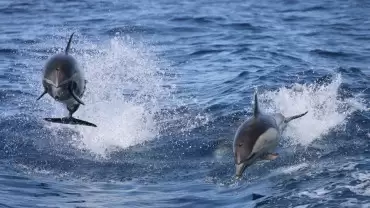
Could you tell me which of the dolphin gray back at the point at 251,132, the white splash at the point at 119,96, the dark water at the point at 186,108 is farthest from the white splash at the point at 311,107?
the dolphin gray back at the point at 251,132

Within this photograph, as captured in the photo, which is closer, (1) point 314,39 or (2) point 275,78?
(2) point 275,78

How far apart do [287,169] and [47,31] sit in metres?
14.3

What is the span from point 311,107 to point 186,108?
261cm

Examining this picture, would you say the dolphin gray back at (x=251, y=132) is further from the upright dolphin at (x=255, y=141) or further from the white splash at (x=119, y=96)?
the white splash at (x=119, y=96)

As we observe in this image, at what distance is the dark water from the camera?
10.1m

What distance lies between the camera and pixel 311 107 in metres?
13.7

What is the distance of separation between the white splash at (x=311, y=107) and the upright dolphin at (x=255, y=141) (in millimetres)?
4413

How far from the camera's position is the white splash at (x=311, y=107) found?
1259 cm

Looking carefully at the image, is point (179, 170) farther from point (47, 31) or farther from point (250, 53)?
point (47, 31)

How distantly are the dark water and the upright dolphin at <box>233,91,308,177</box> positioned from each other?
174 centimetres

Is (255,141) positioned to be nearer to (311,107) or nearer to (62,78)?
(62,78)

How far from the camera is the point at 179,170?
11.2 metres

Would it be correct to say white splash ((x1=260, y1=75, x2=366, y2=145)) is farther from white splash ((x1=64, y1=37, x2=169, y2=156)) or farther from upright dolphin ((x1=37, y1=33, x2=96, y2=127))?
upright dolphin ((x1=37, y1=33, x2=96, y2=127))

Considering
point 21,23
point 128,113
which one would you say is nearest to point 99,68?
point 128,113
